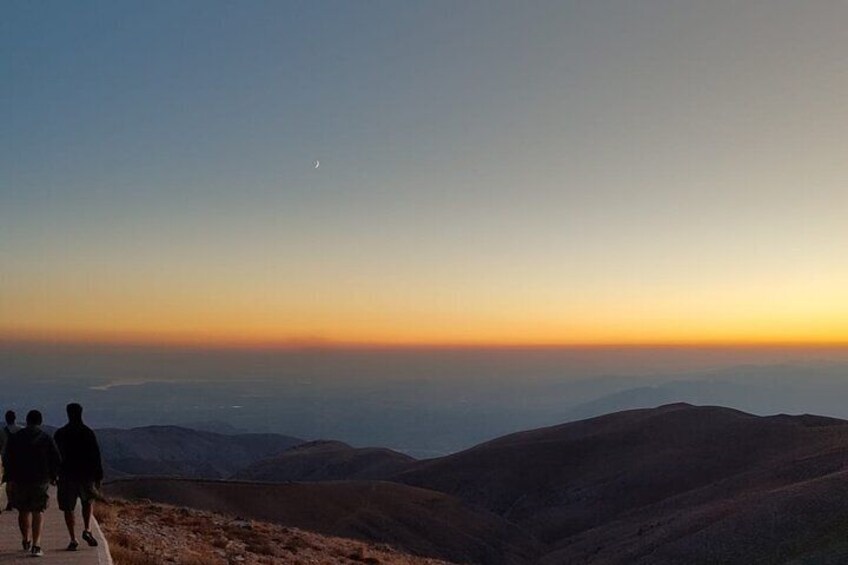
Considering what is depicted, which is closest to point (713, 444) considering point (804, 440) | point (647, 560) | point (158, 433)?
point (804, 440)

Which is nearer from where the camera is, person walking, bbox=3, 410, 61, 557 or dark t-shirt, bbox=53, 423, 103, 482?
person walking, bbox=3, 410, 61, 557

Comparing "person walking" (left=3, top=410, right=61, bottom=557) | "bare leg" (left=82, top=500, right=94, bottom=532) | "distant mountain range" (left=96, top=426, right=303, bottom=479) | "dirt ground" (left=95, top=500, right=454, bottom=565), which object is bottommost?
"distant mountain range" (left=96, top=426, right=303, bottom=479)

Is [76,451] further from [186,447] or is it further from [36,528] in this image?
[186,447]

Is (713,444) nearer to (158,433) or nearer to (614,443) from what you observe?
(614,443)

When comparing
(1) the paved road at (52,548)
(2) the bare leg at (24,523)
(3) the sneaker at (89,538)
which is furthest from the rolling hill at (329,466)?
(2) the bare leg at (24,523)

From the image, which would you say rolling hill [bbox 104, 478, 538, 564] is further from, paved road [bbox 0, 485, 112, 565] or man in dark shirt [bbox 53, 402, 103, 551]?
man in dark shirt [bbox 53, 402, 103, 551]

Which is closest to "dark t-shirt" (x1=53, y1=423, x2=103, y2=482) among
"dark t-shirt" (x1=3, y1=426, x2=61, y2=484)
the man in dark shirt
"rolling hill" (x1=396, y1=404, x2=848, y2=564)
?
the man in dark shirt

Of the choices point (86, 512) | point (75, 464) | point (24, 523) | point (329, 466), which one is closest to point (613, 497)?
point (329, 466)
